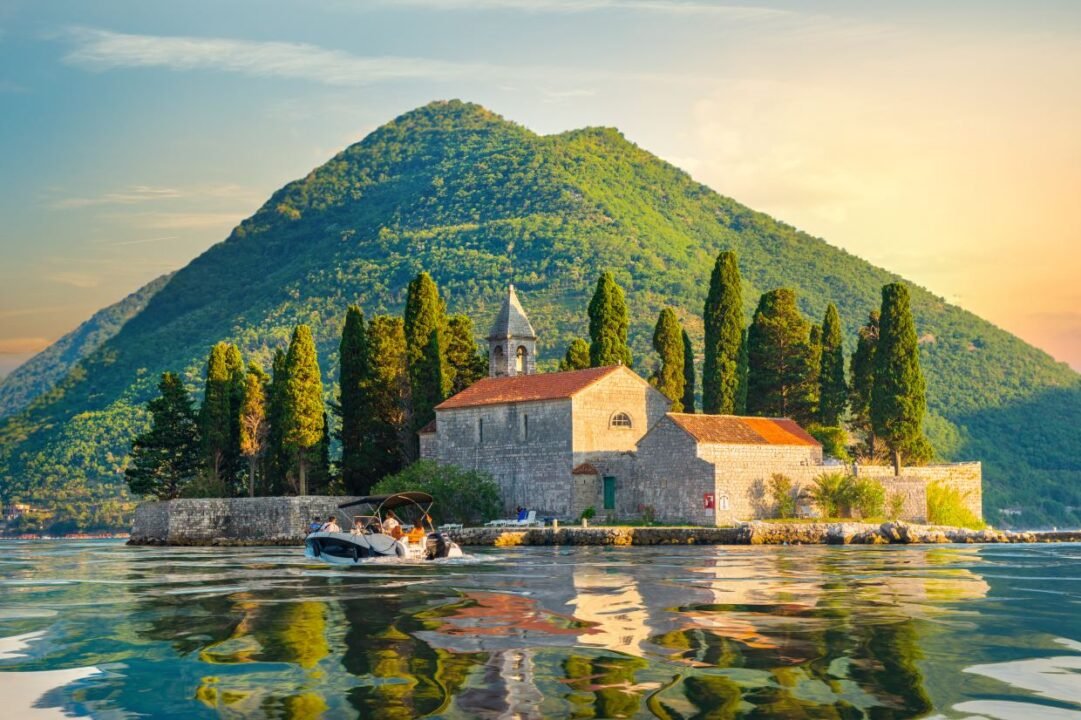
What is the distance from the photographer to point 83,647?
17562 mm

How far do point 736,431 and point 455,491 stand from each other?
481 inches

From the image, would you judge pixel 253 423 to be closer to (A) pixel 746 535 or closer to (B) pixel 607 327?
(B) pixel 607 327

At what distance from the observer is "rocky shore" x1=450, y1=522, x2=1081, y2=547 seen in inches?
1917

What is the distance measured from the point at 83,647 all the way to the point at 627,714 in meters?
8.39

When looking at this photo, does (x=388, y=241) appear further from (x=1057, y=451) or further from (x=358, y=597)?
(x=358, y=597)

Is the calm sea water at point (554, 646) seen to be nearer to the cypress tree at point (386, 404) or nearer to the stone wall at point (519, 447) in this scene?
the stone wall at point (519, 447)

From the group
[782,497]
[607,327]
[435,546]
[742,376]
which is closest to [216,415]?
[607,327]

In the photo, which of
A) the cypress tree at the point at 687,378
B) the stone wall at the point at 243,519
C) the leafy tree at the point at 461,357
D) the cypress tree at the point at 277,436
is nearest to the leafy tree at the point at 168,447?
the cypress tree at the point at 277,436

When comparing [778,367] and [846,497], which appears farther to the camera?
[778,367]

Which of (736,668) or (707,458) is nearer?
(736,668)

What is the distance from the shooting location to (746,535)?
158ft

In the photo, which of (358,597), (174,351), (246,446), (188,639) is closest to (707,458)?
(246,446)

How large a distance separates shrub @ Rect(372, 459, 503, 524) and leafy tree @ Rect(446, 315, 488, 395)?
9.02 m

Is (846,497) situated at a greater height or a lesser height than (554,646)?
greater
